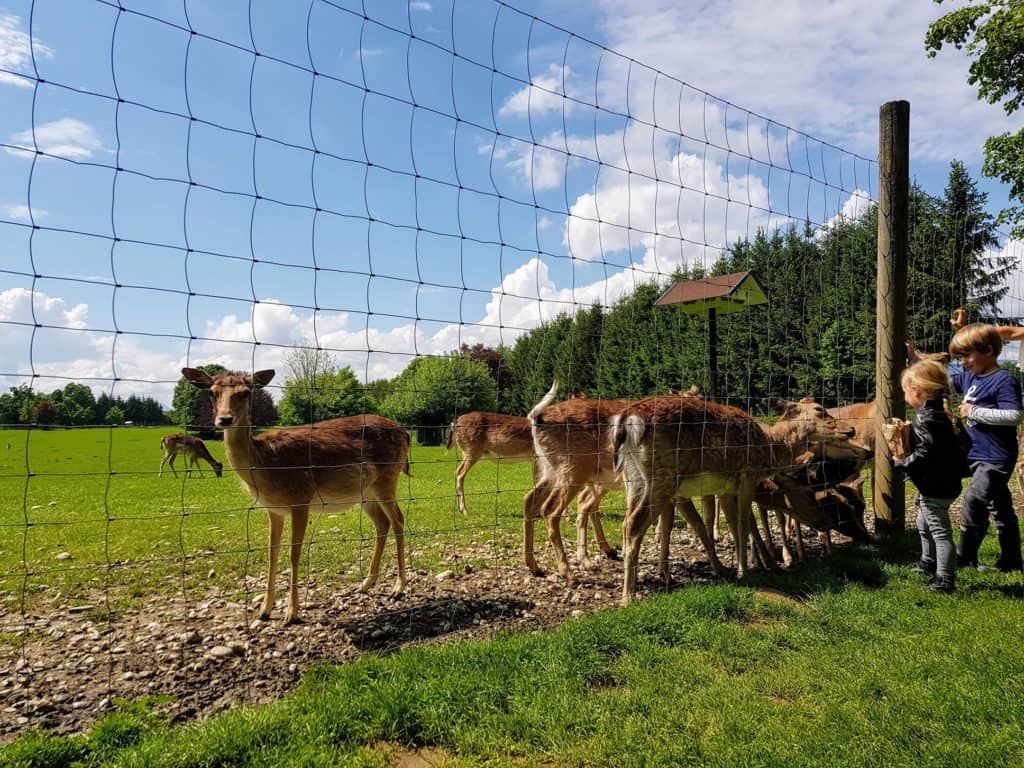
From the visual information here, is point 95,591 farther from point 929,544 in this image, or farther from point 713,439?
point 929,544

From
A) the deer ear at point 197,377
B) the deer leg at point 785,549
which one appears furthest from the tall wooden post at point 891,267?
the deer ear at point 197,377

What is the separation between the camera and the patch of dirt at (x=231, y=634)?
3.53 metres

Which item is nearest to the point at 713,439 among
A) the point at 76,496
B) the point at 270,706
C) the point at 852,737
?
the point at 852,737

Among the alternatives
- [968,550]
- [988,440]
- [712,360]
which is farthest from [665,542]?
[712,360]

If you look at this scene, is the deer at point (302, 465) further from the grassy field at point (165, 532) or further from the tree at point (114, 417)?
the tree at point (114, 417)

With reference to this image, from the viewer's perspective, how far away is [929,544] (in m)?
5.40

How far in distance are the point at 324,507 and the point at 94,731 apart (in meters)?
2.57

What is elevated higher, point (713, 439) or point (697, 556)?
point (713, 439)

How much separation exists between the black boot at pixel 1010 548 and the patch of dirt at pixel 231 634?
2449mm

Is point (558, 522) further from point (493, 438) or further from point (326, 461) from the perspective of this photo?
point (493, 438)

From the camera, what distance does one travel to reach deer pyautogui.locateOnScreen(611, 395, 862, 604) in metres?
5.75

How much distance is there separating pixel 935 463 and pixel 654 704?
3377mm

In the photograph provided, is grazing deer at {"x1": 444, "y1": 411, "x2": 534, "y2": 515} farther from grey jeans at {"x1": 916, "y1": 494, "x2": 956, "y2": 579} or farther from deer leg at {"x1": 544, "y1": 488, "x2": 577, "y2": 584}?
grey jeans at {"x1": 916, "y1": 494, "x2": 956, "y2": 579}

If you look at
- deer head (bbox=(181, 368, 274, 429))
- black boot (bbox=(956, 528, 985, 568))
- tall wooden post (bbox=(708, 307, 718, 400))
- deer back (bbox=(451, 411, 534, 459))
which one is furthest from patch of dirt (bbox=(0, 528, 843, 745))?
deer back (bbox=(451, 411, 534, 459))
